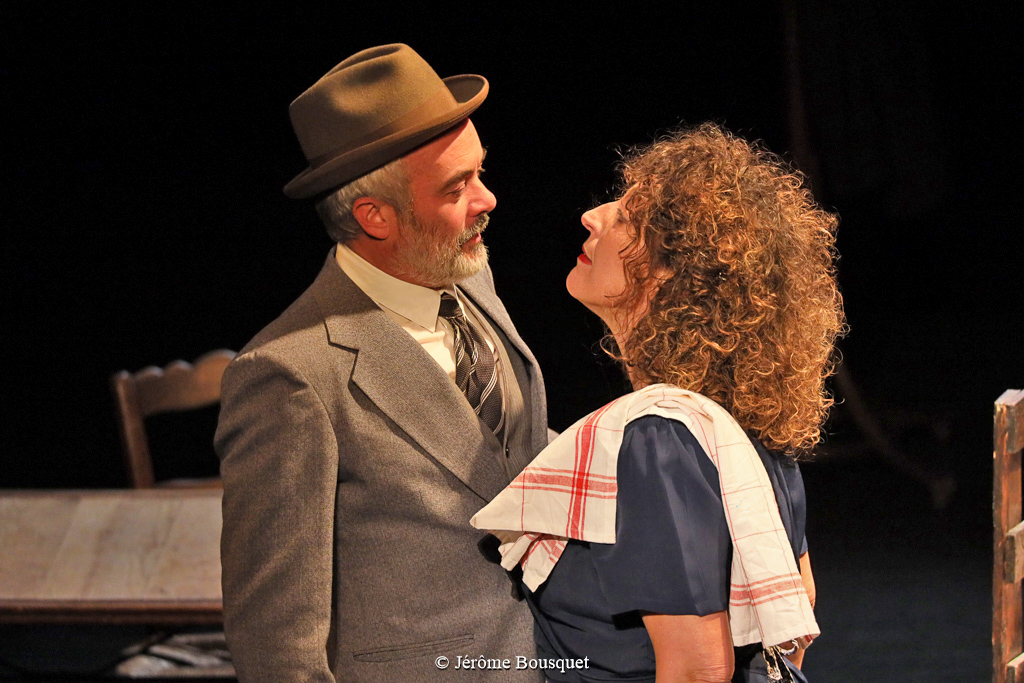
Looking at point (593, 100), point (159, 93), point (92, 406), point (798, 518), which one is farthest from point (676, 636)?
point (92, 406)

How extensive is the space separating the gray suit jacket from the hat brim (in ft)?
0.47

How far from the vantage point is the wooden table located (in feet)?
8.57

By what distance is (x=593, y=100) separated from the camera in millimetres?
3412

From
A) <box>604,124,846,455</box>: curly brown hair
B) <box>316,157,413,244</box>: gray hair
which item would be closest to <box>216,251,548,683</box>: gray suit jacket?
<box>316,157,413,244</box>: gray hair

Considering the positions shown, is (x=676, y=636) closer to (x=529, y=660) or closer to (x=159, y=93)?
(x=529, y=660)

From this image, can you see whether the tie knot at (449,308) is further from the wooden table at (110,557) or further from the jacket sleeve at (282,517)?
the wooden table at (110,557)

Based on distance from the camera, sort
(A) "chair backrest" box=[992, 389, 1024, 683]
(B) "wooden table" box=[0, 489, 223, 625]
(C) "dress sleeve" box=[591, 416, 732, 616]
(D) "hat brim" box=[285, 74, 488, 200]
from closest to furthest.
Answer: (C) "dress sleeve" box=[591, 416, 732, 616] → (D) "hat brim" box=[285, 74, 488, 200] → (A) "chair backrest" box=[992, 389, 1024, 683] → (B) "wooden table" box=[0, 489, 223, 625]

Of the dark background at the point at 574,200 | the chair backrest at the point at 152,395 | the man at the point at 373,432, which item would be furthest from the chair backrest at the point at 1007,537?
the chair backrest at the point at 152,395

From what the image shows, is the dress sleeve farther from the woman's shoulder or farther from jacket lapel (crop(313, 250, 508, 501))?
jacket lapel (crop(313, 250, 508, 501))

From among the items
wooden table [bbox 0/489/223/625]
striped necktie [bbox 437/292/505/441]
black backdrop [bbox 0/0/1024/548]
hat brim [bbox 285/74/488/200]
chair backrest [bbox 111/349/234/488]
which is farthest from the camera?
black backdrop [bbox 0/0/1024/548]

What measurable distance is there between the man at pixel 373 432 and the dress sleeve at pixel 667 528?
32 centimetres

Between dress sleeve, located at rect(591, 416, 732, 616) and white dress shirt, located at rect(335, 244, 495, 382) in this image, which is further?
white dress shirt, located at rect(335, 244, 495, 382)

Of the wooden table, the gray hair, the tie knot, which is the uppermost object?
the gray hair

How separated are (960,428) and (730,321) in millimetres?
3166
